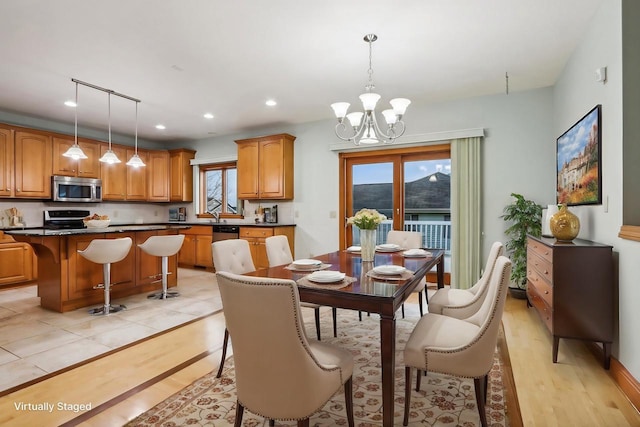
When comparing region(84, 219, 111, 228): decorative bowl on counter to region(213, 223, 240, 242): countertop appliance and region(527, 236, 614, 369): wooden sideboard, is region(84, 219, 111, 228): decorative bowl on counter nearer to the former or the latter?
region(213, 223, 240, 242): countertop appliance

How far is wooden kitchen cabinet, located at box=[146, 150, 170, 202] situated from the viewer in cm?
679

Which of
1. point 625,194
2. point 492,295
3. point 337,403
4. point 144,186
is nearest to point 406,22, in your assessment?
point 625,194

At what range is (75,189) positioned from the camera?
18.4ft

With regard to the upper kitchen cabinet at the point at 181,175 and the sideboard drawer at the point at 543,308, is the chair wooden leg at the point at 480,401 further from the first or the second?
the upper kitchen cabinet at the point at 181,175

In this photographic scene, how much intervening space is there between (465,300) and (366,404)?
1.07 metres

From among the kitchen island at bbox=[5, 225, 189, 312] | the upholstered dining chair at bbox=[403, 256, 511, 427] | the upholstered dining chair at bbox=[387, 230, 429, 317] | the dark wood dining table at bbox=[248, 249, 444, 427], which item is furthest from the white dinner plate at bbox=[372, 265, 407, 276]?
the kitchen island at bbox=[5, 225, 189, 312]

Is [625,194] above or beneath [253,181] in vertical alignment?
beneath

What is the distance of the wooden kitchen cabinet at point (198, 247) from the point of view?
6077 millimetres

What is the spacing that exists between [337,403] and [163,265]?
122 inches

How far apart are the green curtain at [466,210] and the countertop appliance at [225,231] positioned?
350 cm

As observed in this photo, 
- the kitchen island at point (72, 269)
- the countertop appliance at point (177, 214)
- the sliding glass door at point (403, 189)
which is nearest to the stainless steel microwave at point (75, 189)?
the countertop appliance at point (177, 214)

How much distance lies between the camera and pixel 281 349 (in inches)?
49.8

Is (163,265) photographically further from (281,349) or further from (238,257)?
(281,349)

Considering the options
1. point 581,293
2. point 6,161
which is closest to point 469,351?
point 581,293
